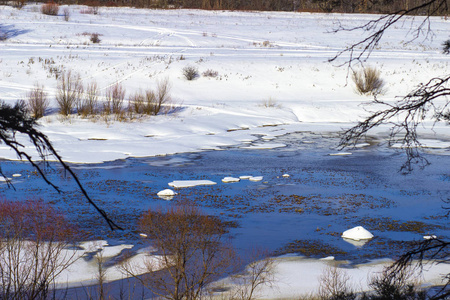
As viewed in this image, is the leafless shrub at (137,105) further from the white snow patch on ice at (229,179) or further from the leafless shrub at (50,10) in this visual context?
the leafless shrub at (50,10)

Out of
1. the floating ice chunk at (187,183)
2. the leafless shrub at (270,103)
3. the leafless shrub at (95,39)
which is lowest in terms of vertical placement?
the floating ice chunk at (187,183)

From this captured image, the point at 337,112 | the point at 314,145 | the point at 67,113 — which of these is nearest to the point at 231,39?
the point at 337,112

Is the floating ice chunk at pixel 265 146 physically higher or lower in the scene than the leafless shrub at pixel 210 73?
lower

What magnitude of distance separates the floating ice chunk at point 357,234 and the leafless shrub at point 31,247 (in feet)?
15.6

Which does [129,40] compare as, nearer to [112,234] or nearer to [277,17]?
[277,17]

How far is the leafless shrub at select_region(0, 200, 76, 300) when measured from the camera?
7934mm

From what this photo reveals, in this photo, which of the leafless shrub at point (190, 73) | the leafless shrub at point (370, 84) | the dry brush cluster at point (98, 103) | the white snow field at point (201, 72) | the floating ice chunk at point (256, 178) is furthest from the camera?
the leafless shrub at point (190, 73)

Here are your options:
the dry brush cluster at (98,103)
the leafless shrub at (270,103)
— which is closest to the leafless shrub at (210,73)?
the leafless shrub at (270,103)

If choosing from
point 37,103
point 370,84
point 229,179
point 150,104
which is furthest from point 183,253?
point 370,84

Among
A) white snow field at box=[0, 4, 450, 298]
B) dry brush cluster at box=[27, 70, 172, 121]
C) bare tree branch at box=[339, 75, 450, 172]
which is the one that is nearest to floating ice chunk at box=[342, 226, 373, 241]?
white snow field at box=[0, 4, 450, 298]

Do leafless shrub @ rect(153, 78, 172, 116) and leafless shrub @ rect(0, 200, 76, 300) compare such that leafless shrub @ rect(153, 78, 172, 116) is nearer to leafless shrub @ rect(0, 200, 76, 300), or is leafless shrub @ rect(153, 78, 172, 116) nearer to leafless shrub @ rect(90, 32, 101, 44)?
leafless shrub @ rect(0, 200, 76, 300)

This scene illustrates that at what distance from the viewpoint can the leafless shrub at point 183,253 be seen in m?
Answer: 8.07

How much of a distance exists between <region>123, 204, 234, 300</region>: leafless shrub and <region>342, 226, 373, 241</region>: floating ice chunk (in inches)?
86.7

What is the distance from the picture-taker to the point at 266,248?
940cm
